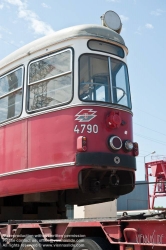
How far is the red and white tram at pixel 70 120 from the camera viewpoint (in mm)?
6242

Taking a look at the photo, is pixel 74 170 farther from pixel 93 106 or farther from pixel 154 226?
pixel 154 226

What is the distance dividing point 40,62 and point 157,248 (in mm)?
3942

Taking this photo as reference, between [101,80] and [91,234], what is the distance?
2.67 metres

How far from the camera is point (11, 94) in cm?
747

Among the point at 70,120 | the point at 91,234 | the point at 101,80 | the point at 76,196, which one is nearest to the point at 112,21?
the point at 101,80

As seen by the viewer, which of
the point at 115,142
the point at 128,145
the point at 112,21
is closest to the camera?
the point at 115,142

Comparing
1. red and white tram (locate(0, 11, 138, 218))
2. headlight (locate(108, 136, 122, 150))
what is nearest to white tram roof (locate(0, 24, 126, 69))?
red and white tram (locate(0, 11, 138, 218))

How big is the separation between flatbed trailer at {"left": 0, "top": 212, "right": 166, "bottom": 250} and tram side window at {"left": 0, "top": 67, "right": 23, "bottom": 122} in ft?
6.73

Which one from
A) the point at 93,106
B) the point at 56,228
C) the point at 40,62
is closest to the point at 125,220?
the point at 56,228

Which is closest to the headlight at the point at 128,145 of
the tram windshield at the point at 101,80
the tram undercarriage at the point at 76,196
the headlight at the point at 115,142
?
the headlight at the point at 115,142

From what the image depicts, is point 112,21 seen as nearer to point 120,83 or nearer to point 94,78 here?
point 120,83

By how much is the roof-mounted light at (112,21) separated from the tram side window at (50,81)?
55.5 inches

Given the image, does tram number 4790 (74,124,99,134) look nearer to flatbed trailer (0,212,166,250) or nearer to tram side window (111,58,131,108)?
tram side window (111,58,131,108)

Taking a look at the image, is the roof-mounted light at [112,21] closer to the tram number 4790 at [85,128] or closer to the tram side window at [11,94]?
the tram side window at [11,94]
